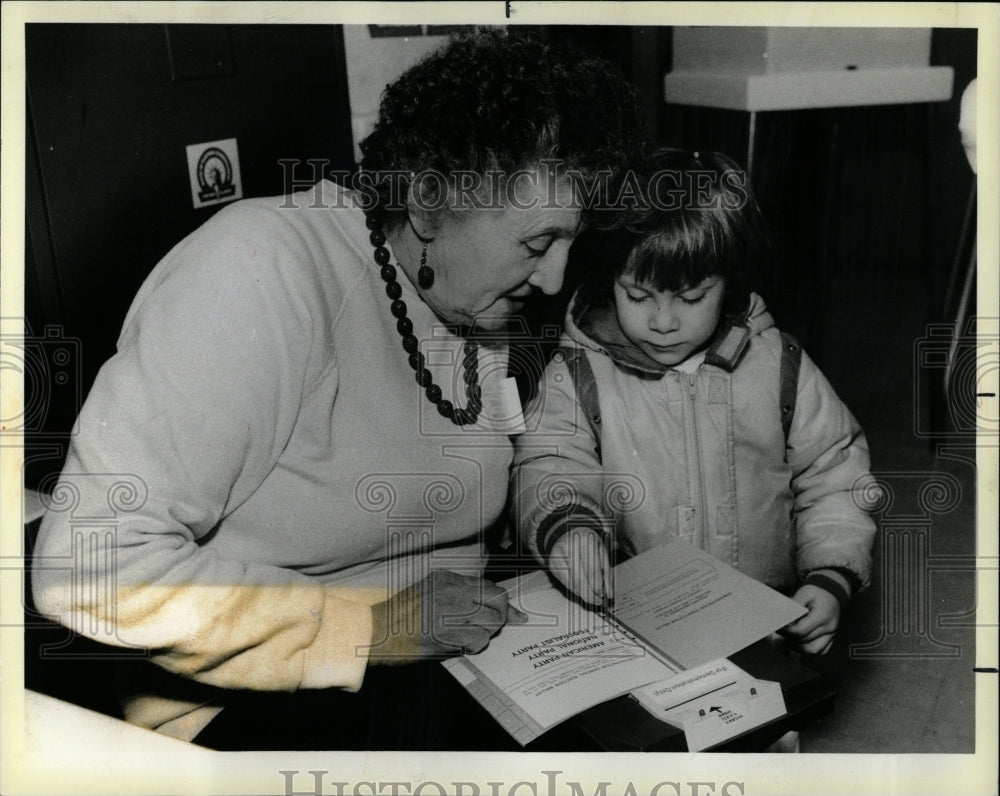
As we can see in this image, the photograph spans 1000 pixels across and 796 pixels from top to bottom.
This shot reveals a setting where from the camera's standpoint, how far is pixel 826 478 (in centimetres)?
108

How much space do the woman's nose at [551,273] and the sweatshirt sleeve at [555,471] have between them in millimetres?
81

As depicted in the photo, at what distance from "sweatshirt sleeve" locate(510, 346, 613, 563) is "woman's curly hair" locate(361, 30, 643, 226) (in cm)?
21

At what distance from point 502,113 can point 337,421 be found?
1.19 feet

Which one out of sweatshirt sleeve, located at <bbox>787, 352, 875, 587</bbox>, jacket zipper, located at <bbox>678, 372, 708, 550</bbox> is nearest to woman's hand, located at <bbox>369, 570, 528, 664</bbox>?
jacket zipper, located at <bbox>678, 372, 708, 550</bbox>

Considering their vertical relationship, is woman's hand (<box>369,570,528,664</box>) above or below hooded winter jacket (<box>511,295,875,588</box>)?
below

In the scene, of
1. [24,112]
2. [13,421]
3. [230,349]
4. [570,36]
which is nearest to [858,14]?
[570,36]

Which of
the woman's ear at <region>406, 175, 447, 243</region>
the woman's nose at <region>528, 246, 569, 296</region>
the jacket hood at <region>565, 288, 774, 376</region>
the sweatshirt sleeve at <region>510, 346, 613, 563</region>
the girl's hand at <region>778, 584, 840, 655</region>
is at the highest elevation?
the woman's ear at <region>406, 175, 447, 243</region>

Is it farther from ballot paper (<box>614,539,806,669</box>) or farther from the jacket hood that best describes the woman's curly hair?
ballot paper (<box>614,539,806,669</box>)

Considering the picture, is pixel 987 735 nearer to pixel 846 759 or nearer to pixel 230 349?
pixel 846 759

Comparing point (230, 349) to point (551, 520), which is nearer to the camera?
point (230, 349)

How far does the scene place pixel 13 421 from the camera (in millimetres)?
1061

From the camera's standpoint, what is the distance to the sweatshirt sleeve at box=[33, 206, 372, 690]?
3.10ft

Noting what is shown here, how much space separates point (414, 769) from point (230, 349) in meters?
0.52

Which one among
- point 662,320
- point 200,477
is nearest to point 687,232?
point 662,320
